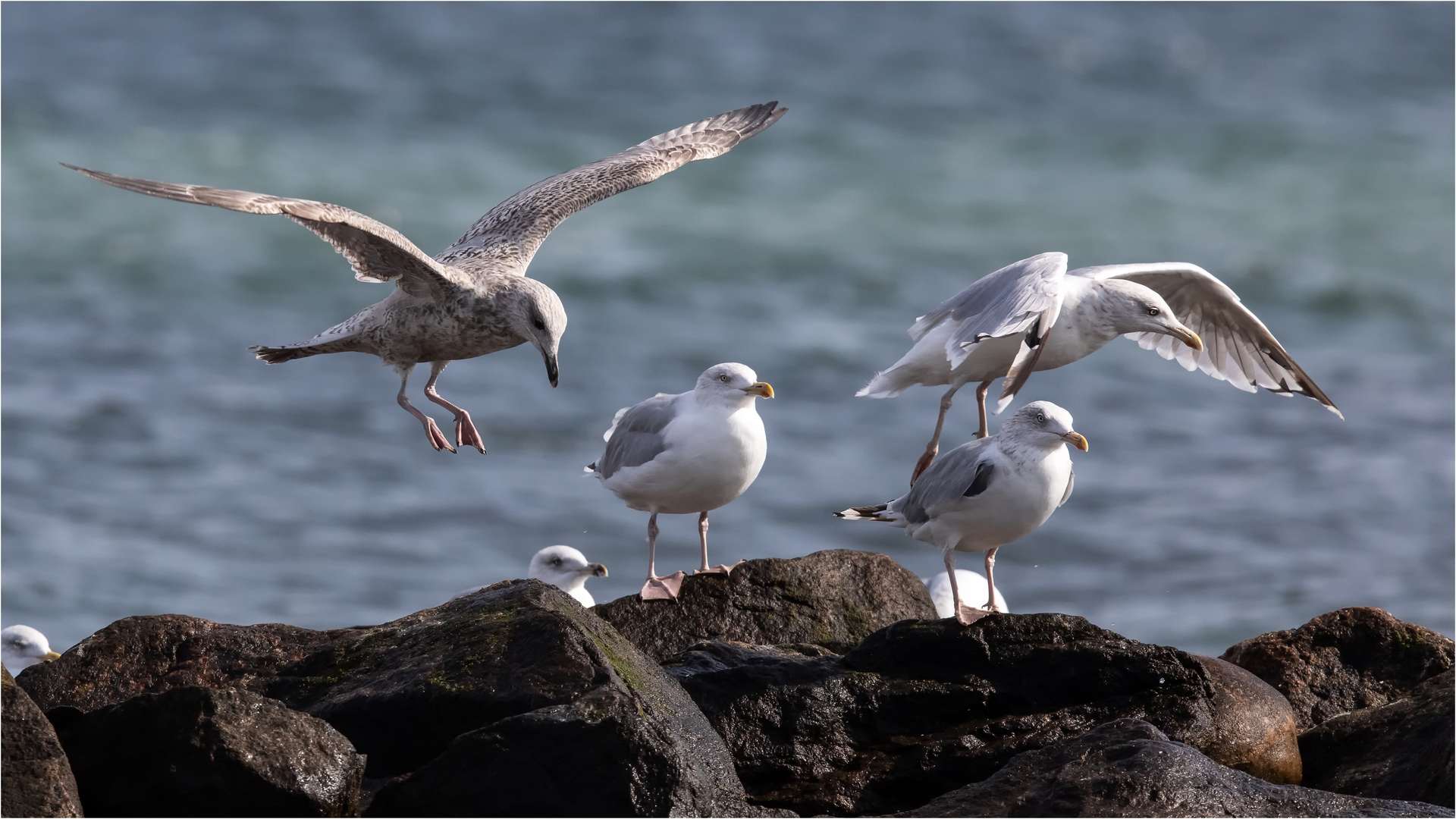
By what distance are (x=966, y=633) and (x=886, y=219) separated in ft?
51.8

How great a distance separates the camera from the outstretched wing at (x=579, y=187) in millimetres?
9078

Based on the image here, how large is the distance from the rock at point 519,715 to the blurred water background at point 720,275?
21.5 ft

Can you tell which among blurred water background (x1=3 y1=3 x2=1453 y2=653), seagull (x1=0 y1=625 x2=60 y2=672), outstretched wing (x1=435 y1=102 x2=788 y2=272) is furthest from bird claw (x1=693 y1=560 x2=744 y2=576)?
blurred water background (x1=3 y1=3 x2=1453 y2=653)

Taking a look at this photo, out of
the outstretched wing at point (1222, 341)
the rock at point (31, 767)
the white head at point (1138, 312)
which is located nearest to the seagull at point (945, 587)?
the outstretched wing at point (1222, 341)

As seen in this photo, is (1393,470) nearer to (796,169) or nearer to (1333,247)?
(1333,247)

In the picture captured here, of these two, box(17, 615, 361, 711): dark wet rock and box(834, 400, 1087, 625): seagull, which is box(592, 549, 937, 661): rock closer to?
box(834, 400, 1087, 625): seagull

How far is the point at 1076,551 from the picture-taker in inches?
521

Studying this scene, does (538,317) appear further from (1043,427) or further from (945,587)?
(945,587)

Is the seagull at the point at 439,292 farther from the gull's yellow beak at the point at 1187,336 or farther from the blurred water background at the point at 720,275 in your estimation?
the blurred water background at the point at 720,275

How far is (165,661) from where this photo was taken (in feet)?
19.6

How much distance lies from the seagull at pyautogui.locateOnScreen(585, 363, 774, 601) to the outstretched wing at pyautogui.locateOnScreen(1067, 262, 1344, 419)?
239cm

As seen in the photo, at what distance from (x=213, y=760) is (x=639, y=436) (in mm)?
2849

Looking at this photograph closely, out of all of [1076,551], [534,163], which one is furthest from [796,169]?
[1076,551]

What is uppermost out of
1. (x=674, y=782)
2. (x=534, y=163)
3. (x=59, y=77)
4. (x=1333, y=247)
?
(x=59, y=77)
